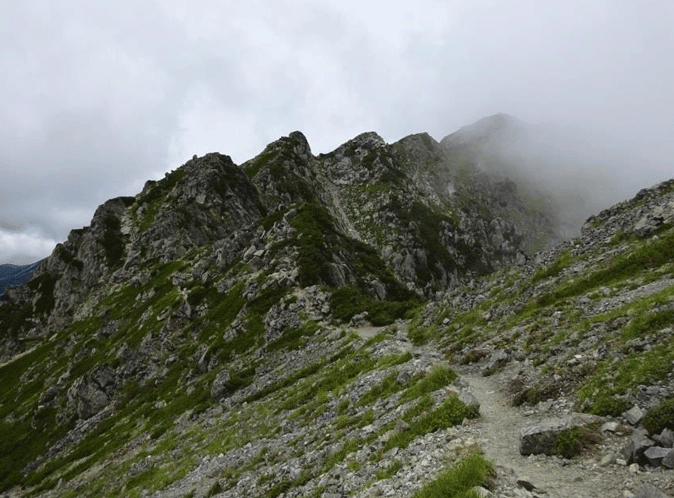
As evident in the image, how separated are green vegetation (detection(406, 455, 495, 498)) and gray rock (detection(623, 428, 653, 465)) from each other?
11.8 ft

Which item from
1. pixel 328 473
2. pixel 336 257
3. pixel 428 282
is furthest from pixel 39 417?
pixel 428 282

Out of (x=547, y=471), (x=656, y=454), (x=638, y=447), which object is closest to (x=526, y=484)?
(x=547, y=471)

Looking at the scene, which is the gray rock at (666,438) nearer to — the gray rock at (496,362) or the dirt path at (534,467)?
the dirt path at (534,467)

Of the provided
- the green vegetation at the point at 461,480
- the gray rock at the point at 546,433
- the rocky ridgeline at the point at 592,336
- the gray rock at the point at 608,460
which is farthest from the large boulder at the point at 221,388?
the gray rock at the point at 608,460

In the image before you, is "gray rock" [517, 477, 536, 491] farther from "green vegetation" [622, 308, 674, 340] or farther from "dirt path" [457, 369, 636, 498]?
"green vegetation" [622, 308, 674, 340]

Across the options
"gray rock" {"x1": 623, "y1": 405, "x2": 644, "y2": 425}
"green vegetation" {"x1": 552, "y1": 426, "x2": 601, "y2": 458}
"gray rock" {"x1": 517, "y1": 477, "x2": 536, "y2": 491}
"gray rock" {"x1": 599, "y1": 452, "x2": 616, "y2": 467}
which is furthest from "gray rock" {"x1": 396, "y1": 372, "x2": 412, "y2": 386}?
"gray rock" {"x1": 599, "y1": 452, "x2": 616, "y2": 467}

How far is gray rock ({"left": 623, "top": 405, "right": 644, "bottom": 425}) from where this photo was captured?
499 inches

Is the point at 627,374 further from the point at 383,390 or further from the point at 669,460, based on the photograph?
the point at 383,390

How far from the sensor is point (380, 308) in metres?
58.1

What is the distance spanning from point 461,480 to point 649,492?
14.7ft

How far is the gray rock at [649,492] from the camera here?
9141 mm

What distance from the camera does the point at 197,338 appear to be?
227 ft

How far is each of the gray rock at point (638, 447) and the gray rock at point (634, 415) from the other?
116 centimetres

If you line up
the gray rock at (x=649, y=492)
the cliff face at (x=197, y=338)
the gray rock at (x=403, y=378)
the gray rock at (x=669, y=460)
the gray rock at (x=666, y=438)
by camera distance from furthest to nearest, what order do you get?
the cliff face at (x=197, y=338), the gray rock at (x=403, y=378), the gray rock at (x=666, y=438), the gray rock at (x=669, y=460), the gray rock at (x=649, y=492)
